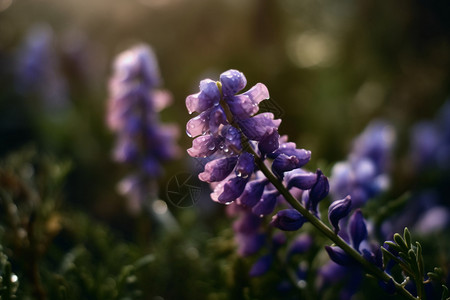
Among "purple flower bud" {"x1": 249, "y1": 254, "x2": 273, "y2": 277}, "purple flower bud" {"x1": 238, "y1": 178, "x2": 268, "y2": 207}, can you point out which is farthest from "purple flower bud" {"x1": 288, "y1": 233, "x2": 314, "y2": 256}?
"purple flower bud" {"x1": 238, "y1": 178, "x2": 268, "y2": 207}

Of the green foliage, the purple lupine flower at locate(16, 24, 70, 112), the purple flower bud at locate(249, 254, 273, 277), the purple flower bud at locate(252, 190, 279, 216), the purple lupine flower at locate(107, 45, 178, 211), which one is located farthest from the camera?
the purple lupine flower at locate(16, 24, 70, 112)

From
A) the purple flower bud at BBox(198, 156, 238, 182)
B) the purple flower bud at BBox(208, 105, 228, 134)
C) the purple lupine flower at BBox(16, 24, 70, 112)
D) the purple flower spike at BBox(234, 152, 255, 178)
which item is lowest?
the purple lupine flower at BBox(16, 24, 70, 112)

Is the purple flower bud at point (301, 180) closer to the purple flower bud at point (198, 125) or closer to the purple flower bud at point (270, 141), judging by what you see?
the purple flower bud at point (270, 141)

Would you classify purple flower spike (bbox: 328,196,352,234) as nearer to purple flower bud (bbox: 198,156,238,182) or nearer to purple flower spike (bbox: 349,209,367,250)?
purple flower spike (bbox: 349,209,367,250)

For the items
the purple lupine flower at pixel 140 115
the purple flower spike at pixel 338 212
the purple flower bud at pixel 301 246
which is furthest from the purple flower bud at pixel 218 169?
the purple lupine flower at pixel 140 115

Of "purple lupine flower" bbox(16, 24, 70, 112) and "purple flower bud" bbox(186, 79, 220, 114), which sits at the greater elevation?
"purple flower bud" bbox(186, 79, 220, 114)

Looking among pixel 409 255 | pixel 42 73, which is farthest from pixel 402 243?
pixel 42 73

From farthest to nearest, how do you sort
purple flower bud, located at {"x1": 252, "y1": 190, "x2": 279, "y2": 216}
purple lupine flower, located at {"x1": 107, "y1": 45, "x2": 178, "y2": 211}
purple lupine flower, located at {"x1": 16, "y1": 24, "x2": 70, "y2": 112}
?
1. purple lupine flower, located at {"x1": 16, "y1": 24, "x2": 70, "y2": 112}
2. purple lupine flower, located at {"x1": 107, "y1": 45, "x2": 178, "y2": 211}
3. purple flower bud, located at {"x1": 252, "y1": 190, "x2": 279, "y2": 216}
